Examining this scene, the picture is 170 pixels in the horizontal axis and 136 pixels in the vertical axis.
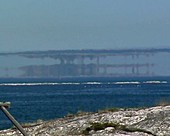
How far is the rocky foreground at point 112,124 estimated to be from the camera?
19.2 meters

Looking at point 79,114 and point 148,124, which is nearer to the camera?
point 148,124

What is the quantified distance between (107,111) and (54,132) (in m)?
1.91

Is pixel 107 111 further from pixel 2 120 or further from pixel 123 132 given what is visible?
pixel 2 120

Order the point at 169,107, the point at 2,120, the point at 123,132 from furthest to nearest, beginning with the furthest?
1. the point at 2,120
2. the point at 169,107
3. the point at 123,132

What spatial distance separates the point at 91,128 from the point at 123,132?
0.97 metres

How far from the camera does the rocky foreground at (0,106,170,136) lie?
62.9 feet

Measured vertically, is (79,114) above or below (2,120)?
above

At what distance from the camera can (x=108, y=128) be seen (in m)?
19.6

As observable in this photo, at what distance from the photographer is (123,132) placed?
62.9 ft

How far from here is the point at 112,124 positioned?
19781mm

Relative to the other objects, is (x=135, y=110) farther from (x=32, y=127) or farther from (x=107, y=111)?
(x=32, y=127)

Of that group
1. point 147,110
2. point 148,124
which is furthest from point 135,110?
point 148,124

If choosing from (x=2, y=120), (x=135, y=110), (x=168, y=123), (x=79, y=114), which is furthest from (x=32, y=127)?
(x=2, y=120)

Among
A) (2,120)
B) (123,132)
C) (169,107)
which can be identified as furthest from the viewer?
(2,120)
